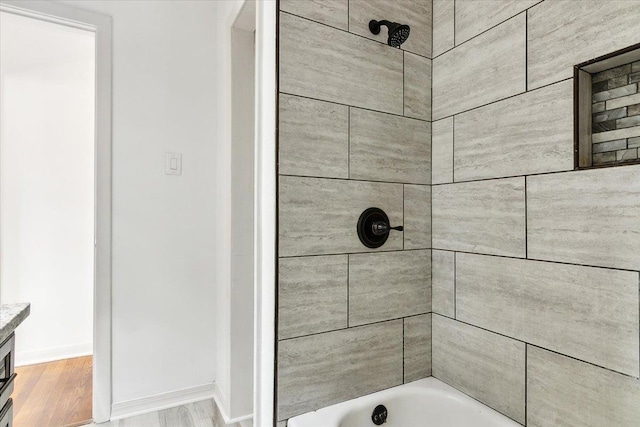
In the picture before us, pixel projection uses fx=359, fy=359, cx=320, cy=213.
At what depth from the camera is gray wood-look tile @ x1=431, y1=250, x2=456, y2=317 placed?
150 centimetres

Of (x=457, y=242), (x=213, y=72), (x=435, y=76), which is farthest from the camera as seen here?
(x=213, y=72)

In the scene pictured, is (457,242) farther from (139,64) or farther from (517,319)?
(139,64)

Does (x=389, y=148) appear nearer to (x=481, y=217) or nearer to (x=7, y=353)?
(x=481, y=217)

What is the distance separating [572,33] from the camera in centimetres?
109

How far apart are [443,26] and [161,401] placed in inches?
98.2

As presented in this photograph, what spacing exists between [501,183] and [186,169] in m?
1.74

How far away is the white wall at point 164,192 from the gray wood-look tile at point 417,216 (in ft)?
3.76

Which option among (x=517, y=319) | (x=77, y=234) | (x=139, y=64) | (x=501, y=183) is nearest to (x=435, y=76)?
(x=501, y=183)

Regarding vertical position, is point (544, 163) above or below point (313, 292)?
above

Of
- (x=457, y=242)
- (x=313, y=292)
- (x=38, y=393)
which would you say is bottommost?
(x=38, y=393)

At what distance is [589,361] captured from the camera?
104cm

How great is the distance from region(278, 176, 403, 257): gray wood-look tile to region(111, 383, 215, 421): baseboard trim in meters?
1.50


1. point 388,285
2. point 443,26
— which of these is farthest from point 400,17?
point 388,285

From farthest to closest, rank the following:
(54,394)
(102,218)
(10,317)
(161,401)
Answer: (54,394) → (161,401) → (102,218) → (10,317)
